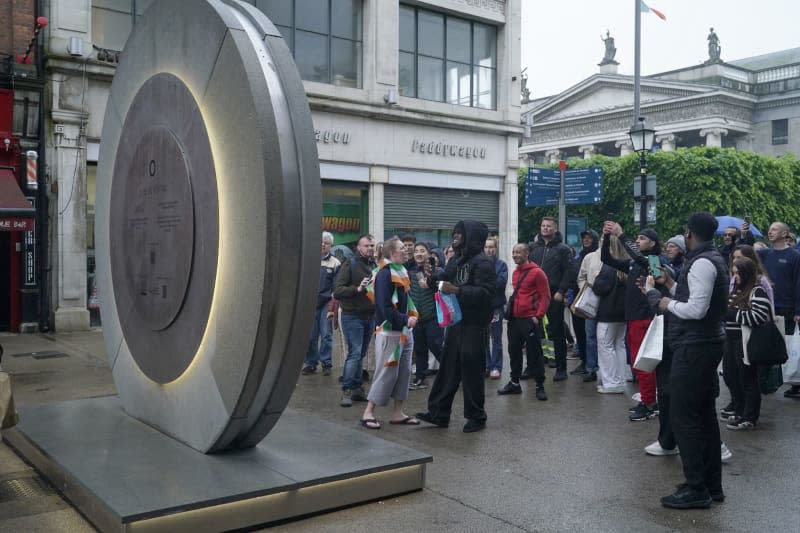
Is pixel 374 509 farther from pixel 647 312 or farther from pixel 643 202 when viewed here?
pixel 643 202

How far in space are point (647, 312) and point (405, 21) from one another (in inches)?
587

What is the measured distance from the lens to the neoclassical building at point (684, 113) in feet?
162

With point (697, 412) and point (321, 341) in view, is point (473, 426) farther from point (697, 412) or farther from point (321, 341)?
point (321, 341)

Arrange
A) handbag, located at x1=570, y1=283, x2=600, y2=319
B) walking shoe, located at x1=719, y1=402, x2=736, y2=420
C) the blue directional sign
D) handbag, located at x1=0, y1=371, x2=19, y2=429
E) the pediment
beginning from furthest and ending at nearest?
the pediment, the blue directional sign, handbag, located at x1=570, y1=283, x2=600, y2=319, walking shoe, located at x1=719, y1=402, x2=736, y2=420, handbag, located at x1=0, y1=371, x2=19, y2=429

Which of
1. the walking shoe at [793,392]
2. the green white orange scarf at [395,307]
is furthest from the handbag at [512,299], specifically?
the walking shoe at [793,392]

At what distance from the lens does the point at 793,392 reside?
925cm

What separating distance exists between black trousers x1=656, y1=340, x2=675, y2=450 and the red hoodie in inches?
106

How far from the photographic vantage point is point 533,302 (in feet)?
30.3

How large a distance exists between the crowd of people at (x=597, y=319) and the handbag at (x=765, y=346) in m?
0.06

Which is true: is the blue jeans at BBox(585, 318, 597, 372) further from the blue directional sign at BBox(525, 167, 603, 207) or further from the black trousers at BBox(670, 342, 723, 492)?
the blue directional sign at BBox(525, 167, 603, 207)

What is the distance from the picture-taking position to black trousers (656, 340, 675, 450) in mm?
6281

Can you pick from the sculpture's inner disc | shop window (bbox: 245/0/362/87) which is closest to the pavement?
the sculpture's inner disc

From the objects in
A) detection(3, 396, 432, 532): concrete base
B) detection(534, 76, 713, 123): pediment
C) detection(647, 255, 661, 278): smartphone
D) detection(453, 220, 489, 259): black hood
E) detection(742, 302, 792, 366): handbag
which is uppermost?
detection(534, 76, 713, 123): pediment

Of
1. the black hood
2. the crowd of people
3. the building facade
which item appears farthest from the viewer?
the building facade
